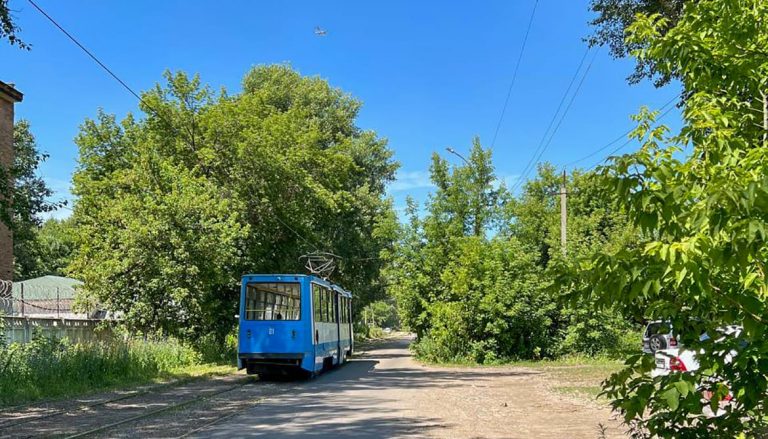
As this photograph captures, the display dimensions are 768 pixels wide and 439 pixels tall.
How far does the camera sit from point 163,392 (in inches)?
634

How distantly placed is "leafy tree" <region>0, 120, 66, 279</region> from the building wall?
0.62 metres

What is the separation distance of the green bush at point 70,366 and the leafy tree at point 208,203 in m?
3.23

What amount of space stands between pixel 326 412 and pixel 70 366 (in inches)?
333

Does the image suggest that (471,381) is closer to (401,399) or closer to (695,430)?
(401,399)

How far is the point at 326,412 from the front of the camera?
12328 mm

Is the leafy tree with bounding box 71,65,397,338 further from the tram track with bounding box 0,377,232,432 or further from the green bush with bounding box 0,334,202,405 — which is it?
the tram track with bounding box 0,377,232,432

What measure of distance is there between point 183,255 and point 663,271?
22478 millimetres

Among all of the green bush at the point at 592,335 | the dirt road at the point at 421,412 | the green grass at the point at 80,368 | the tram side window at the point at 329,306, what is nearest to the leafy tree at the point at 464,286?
the green bush at the point at 592,335

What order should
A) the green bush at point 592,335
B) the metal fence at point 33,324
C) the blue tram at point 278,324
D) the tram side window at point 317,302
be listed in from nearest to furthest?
the metal fence at point 33,324, the blue tram at point 278,324, the tram side window at point 317,302, the green bush at point 592,335

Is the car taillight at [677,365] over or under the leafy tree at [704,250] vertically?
under

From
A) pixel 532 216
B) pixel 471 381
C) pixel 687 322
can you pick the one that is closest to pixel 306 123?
pixel 532 216

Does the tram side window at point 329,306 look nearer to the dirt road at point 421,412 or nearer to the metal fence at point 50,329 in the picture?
the dirt road at point 421,412

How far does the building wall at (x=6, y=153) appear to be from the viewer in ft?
103

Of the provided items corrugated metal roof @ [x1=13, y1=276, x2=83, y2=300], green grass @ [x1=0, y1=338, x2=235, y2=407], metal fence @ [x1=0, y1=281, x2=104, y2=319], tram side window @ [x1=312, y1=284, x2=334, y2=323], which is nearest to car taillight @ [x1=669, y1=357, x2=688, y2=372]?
green grass @ [x1=0, y1=338, x2=235, y2=407]
